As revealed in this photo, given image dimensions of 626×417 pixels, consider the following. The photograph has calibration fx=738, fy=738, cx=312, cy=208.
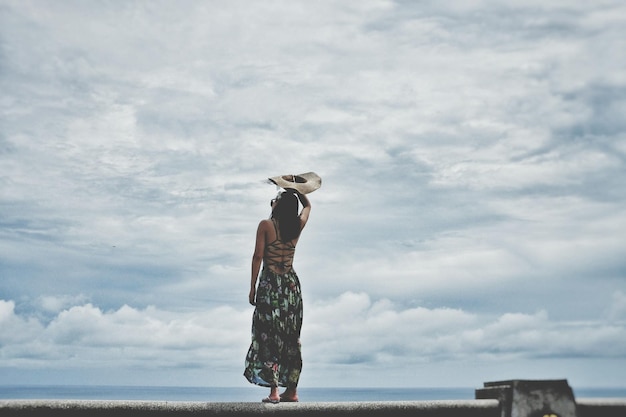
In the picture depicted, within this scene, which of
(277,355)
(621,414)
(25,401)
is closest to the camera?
(25,401)

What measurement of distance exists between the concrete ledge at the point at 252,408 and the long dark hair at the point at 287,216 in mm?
2391

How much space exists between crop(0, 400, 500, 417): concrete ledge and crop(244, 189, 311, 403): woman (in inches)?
53.3

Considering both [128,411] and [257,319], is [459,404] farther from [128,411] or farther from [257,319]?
[128,411]

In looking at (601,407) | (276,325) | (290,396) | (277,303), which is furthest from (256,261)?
(601,407)

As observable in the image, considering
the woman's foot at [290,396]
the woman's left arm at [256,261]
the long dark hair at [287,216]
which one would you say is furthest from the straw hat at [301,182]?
the woman's foot at [290,396]

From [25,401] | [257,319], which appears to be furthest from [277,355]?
[25,401]

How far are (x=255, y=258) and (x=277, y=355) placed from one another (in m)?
1.21

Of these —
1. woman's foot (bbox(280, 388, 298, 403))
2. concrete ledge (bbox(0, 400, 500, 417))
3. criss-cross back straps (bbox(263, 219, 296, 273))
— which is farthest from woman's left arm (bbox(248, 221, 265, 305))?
concrete ledge (bbox(0, 400, 500, 417))

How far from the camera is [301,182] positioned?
978 centimetres

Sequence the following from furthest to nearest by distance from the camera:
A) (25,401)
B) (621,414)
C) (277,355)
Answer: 1. (277,355)
2. (621,414)
3. (25,401)

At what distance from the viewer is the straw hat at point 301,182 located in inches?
374

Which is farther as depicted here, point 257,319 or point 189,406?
point 257,319

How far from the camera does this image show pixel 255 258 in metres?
9.06

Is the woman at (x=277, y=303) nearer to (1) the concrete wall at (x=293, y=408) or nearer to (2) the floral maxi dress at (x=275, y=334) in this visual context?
(2) the floral maxi dress at (x=275, y=334)
